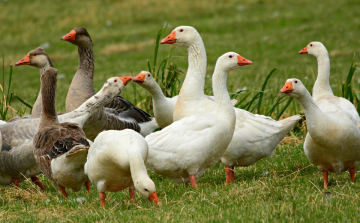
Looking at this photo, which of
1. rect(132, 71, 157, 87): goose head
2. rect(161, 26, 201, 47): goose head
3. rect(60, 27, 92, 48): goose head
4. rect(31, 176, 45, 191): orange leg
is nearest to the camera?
rect(31, 176, 45, 191): orange leg

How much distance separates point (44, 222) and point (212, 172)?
3209mm

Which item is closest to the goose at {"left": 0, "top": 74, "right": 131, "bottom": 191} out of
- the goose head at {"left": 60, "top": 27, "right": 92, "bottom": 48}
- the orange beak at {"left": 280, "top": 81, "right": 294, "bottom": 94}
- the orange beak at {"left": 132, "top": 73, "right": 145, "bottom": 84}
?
the orange beak at {"left": 132, "top": 73, "right": 145, "bottom": 84}

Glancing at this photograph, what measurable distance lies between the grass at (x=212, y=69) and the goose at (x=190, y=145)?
0.27 metres

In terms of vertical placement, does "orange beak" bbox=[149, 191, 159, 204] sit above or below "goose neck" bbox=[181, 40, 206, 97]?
below

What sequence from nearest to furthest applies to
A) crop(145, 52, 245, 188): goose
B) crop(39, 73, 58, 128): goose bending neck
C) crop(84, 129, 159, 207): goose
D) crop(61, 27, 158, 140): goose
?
crop(84, 129, 159, 207): goose < crop(145, 52, 245, 188): goose < crop(39, 73, 58, 128): goose bending neck < crop(61, 27, 158, 140): goose

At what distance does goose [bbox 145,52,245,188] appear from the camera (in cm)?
620

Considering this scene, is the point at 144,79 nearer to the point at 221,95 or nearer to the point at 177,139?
the point at 221,95

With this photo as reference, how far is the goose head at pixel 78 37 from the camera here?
9055mm

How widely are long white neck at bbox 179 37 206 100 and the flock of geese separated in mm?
15

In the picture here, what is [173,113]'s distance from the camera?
25.0 ft

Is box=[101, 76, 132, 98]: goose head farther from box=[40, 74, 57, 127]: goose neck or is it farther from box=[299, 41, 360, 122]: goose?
box=[299, 41, 360, 122]: goose

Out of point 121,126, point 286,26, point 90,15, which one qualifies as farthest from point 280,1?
point 121,126

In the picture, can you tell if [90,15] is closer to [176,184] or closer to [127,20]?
[127,20]

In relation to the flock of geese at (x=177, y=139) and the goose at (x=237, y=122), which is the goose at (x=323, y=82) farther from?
the goose at (x=237, y=122)
